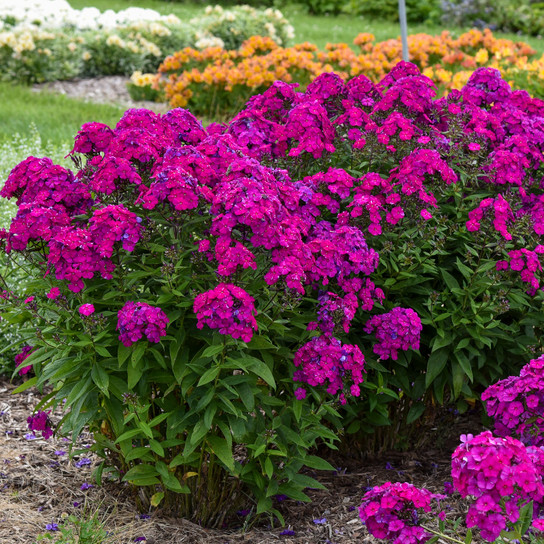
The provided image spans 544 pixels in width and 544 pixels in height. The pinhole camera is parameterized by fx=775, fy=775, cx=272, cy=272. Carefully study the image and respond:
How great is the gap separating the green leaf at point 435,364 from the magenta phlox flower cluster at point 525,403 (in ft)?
2.15

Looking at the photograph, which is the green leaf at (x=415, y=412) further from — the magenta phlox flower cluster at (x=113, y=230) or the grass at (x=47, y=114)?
the grass at (x=47, y=114)

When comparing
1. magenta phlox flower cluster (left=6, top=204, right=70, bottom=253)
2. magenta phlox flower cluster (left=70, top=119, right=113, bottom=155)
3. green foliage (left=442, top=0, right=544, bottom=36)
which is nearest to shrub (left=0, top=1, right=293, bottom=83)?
green foliage (left=442, top=0, right=544, bottom=36)

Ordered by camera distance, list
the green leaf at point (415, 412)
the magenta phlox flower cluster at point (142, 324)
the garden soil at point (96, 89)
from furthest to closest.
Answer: the garden soil at point (96, 89), the green leaf at point (415, 412), the magenta phlox flower cluster at point (142, 324)

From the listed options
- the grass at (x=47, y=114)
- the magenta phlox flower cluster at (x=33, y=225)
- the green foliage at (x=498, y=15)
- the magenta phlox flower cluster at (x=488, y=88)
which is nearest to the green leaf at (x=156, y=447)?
the magenta phlox flower cluster at (x=33, y=225)

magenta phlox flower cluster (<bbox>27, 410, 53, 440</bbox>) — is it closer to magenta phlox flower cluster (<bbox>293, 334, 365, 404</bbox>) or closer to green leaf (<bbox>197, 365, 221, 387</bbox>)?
green leaf (<bbox>197, 365, 221, 387</bbox>)

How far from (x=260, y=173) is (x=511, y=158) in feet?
3.97

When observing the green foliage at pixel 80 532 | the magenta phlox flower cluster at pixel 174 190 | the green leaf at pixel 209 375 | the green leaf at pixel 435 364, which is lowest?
the green foliage at pixel 80 532

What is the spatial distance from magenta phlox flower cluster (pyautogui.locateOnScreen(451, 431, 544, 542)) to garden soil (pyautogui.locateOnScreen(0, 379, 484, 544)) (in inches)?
49.8

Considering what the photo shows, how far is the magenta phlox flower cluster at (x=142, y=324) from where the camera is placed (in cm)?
255

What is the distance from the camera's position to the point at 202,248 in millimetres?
2646

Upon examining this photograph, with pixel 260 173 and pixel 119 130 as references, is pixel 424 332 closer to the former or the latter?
pixel 260 173

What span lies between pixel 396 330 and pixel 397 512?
0.92 meters

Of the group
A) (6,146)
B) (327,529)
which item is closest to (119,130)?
(327,529)

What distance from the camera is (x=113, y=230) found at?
261 centimetres
